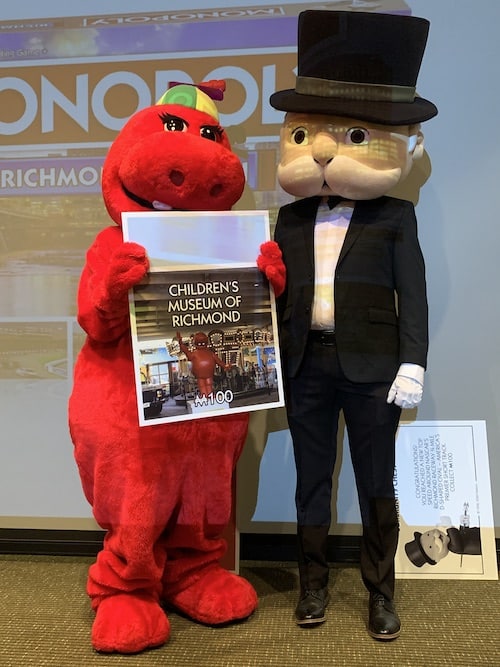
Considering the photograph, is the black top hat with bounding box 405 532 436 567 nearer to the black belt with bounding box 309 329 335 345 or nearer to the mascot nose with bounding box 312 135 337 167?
the black belt with bounding box 309 329 335 345

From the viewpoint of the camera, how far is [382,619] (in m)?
1.43

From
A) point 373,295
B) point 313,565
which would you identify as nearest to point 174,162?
point 373,295

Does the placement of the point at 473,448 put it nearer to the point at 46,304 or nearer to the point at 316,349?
the point at 316,349

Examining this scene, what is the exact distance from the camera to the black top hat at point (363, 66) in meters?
1.37

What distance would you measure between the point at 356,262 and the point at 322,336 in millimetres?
195

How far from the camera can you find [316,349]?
1447 millimetres

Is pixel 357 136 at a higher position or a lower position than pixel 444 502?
higher

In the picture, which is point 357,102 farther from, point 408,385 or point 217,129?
point 408,385

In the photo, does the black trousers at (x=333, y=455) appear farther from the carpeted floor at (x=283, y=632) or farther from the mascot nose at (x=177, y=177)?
the mascot nose at (x=177, y=177)

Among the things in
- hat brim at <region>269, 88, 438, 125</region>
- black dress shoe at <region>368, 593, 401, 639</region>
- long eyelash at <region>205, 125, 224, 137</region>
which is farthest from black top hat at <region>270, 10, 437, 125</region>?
black dress shoe at <region>368, 593, 401, 639</region>

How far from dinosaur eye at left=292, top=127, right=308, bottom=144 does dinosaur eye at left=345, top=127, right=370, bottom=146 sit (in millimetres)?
102

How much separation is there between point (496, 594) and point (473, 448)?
1.33 ft

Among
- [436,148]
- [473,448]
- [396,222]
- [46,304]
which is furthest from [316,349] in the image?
[46,304]

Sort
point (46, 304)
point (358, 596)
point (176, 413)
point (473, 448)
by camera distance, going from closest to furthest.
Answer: point (176, 413)
point (358, 596)
point (473, 448)
point (46, 304)
